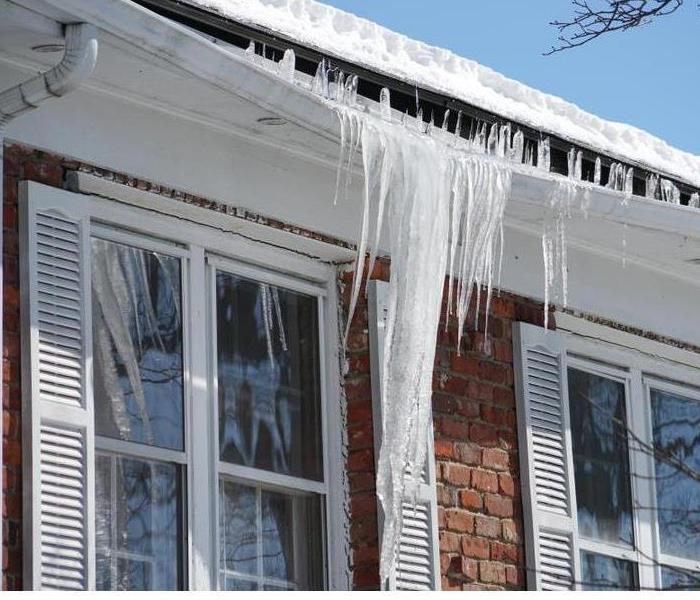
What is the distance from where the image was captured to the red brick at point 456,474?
294 inches

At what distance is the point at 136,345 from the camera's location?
21.7 ft

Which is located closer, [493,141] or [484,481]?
[484,481]

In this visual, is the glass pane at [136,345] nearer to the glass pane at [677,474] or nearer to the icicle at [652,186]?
the glass pane at [677,474]

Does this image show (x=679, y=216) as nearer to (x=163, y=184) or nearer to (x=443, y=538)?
(x=443, y=538)

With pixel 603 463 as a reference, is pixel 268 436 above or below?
below

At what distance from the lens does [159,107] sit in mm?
6691

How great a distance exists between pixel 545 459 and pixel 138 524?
1978 mm

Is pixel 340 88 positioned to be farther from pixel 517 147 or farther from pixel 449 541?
pixel 449 541

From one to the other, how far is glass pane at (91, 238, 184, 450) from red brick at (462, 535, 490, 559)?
4.30 ft

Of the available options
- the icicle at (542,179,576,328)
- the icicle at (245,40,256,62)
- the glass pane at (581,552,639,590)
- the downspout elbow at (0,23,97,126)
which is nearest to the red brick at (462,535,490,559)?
the glass pane at (581,552,639,590)

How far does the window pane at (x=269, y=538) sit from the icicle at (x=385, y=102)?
4.67 ft

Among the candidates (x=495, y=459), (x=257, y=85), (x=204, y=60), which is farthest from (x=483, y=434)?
(x=204, y=60)

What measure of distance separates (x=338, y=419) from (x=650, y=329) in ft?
6.01

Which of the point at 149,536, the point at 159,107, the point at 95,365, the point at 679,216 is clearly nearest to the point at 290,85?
the point at 159,107
